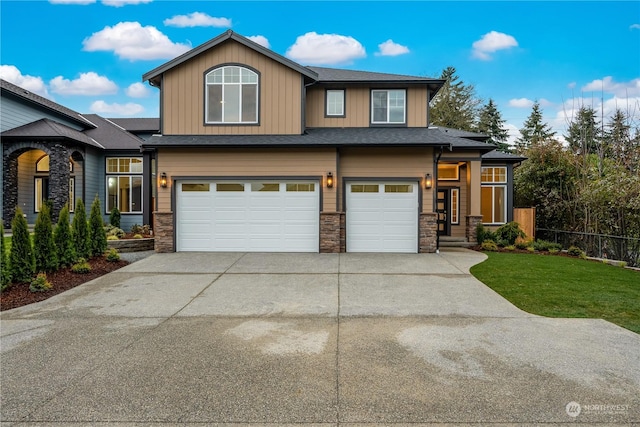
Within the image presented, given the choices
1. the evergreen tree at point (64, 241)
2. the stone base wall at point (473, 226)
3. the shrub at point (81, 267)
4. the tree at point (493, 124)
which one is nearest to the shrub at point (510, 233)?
the stone base wall at point (473, 226)

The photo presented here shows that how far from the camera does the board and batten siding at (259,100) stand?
1130 cm

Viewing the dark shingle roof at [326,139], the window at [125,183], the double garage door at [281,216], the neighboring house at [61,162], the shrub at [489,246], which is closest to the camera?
the dark shingle roof at [326,139]

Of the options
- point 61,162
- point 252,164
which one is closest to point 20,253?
point 252,164

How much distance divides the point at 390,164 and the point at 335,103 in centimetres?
315

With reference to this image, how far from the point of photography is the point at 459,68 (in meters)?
32.4

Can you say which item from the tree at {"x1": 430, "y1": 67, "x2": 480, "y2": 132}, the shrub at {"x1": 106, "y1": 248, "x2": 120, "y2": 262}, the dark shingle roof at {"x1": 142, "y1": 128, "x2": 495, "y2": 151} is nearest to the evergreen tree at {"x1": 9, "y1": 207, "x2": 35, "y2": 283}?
the shrub at {"x1": 106, "y1": 248, "x2": 120, "y2": 262}

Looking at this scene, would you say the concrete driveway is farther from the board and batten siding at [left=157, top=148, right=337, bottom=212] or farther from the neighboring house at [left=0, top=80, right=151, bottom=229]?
the neighboring house at [left=0, top=80, right=151, bottom=229]

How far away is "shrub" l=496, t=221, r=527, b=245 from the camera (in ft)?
41.6

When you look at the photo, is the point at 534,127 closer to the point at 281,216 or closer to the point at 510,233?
the point at 510,233

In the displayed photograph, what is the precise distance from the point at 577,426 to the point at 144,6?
21.7 meters

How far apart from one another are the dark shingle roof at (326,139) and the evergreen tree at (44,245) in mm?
3931

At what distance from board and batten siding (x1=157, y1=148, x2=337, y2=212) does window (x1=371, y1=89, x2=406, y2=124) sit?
8.75 feet

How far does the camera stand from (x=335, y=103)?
12.3 m

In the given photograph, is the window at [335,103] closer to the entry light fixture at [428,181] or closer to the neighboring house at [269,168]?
the neighboring house at [269,168]
